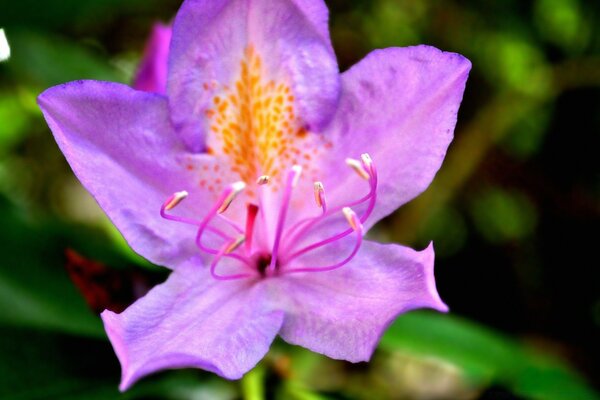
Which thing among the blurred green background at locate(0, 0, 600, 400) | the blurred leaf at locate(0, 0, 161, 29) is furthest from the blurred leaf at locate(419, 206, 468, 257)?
the blurred leaf at locate(0, 0, 161, 29)

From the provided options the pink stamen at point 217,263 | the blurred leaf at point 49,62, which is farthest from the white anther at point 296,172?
the blurred leaf at point 49,62

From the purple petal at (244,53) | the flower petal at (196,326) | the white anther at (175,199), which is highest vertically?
the purple petal at (244,53)

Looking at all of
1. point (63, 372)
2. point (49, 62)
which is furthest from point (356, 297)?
point (49, 62)

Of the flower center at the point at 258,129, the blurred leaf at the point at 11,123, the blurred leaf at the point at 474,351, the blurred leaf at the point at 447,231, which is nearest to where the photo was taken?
the flower center at the point at 258,129

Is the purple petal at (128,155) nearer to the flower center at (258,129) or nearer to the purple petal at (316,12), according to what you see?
the flower center at (258,129)

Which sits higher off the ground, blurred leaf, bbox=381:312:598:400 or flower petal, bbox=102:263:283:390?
flower petal, bbox=102:263:283:390

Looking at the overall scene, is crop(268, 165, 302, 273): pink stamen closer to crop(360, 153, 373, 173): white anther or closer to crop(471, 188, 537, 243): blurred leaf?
crop(360, 153, 373, 173): white anther
